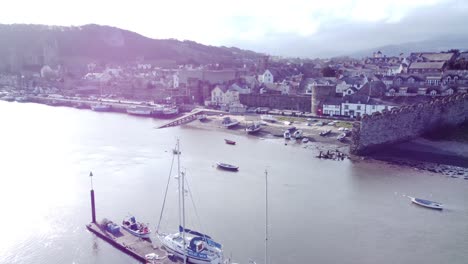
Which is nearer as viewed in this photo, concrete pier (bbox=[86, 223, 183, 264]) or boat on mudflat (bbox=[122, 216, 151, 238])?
concrete pier (bbox=[86, 223, 183, 264])

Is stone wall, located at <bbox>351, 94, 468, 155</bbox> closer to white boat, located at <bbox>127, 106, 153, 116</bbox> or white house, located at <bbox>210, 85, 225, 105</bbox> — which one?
white house, located at <bbox>210, 85, 225, 105</bbox>

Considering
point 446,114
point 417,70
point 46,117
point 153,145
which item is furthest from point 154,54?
point 446,114

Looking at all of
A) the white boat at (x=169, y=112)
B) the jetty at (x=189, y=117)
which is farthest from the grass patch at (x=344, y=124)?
the white boat at (x=169, y=112)

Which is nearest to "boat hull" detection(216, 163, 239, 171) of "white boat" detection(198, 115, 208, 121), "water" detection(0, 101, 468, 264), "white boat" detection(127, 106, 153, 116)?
"water" detection(0, 101, 468, 264)

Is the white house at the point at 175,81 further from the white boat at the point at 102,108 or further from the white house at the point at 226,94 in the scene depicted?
the white house at the point at 226,94

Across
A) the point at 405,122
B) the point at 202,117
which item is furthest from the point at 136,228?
the point at 202,117

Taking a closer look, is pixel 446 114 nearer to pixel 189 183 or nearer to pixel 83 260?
pixel 189 183

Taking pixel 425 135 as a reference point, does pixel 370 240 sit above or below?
below
